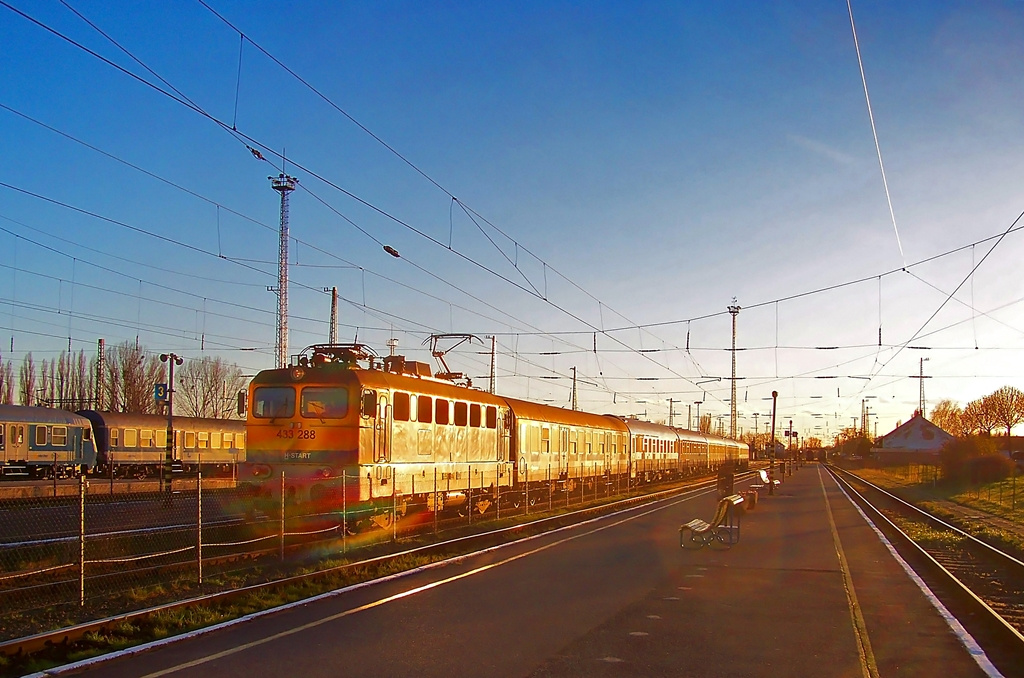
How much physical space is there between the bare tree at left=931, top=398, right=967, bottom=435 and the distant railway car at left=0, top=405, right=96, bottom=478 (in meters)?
112

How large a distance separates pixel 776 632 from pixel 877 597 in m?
3.62

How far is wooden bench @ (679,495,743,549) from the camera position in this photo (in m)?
17.7

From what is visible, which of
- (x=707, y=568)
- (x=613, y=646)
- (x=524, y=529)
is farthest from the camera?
(x=524, y=529)

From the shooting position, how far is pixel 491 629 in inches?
376

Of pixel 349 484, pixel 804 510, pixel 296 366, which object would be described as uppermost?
pixel 296 366

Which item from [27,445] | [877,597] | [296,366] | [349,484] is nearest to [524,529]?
[349,484]

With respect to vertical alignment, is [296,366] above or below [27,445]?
above

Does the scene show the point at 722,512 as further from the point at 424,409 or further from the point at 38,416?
the point at 38,416

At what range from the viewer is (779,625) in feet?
32.7

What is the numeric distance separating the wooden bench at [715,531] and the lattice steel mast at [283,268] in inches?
710

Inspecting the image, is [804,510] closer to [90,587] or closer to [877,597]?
[877,597]

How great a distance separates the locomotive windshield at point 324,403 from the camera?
18139 mm

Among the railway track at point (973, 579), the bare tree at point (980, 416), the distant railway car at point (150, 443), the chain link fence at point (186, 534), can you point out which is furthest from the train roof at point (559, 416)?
the bare tree at point (980, 416)

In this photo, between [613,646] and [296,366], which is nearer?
[613,646]
